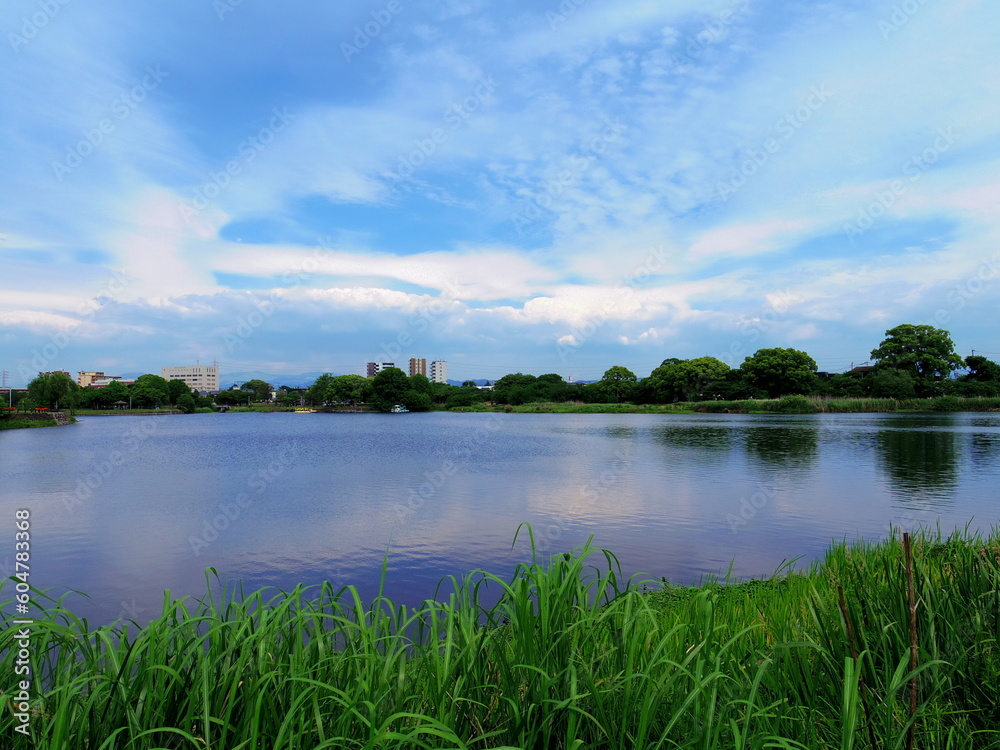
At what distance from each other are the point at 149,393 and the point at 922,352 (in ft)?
390

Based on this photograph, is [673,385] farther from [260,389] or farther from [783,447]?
[260,389]

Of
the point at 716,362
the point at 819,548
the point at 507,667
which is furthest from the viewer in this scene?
the point at 716,362

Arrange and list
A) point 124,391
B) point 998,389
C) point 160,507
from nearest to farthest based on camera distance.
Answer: point 160,507, point 998,389, point 124,391

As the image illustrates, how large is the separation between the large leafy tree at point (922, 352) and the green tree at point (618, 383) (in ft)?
118

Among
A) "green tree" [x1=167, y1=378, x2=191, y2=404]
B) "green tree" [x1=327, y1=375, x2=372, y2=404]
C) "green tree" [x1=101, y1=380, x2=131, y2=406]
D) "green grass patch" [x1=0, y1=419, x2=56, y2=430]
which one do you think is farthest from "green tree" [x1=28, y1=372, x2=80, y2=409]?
"green tree" [x1=327, y1=375, x2=372, y2=404]

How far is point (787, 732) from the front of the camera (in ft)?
8.80

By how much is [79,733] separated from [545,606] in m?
2.07

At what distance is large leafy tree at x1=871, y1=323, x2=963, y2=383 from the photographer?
62844 millimetres

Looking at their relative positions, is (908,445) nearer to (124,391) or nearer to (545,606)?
(545,606)

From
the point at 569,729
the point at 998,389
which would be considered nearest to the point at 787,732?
the point at 569,729

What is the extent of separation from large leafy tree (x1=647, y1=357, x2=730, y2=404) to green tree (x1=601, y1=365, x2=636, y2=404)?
6.92 meters

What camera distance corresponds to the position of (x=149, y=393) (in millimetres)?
102188

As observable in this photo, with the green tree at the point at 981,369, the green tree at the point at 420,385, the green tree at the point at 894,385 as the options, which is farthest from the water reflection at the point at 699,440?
the green tree at the point at 420,385

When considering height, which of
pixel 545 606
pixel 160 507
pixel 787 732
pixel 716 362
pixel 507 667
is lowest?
pixel 160 507
